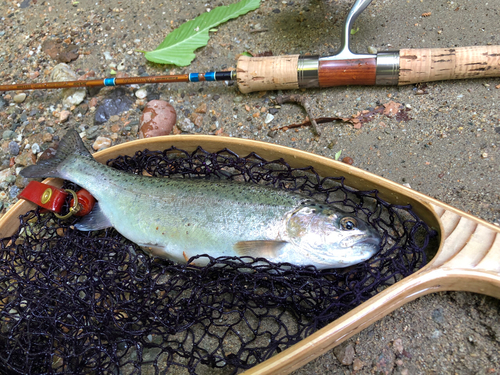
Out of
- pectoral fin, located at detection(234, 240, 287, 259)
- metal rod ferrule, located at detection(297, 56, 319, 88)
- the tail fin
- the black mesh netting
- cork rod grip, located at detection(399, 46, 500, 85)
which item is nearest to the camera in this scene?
the black mesh netting

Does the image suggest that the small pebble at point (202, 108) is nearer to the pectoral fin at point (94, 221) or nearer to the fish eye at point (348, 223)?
the pectoral fin at point (94, 221)

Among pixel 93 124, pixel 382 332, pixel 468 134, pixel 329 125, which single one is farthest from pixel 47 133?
pixel 468 134

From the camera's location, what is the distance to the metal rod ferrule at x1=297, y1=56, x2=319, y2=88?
2820 mm

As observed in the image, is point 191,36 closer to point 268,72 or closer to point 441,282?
point 268,72

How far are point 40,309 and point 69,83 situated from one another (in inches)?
80.0

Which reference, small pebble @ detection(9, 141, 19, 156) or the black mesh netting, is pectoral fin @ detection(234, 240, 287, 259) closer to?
the black mesh netting

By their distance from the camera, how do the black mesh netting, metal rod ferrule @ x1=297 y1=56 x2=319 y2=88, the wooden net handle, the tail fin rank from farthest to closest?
1. metal rod ferrule @ x1=297 y1=56 x2=319 y2=88
2. the tail fin
3. the black mesh netting
4. the wooden net handle

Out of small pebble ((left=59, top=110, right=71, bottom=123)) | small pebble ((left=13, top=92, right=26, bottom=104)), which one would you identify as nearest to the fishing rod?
small pebble ((left=59, top=110, right=71, bottom=123))

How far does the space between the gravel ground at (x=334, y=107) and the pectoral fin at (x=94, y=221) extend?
88 centimetres

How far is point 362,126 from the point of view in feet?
9.74


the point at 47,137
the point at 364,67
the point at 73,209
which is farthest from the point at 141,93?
the point at 364,67

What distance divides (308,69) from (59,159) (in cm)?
201

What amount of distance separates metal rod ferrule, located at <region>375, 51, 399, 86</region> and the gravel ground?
0.26m

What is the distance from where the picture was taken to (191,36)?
366 centimetres
